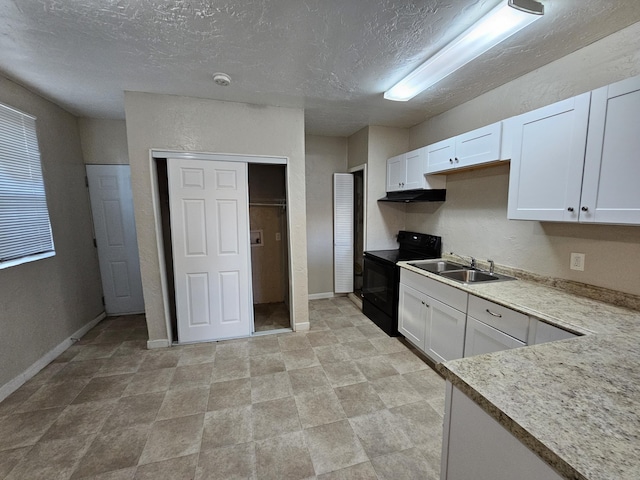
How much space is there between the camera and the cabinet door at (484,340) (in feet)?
5.49

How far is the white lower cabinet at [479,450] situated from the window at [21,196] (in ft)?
10.5

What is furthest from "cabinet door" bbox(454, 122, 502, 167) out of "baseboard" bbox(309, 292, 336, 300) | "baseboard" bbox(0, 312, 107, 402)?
"baseboard" bbox(0, 312, 107, 402)

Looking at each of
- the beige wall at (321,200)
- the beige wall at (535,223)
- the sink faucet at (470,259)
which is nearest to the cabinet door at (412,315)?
the sink faucet at (470,259)

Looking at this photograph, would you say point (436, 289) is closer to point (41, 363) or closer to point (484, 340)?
point (484, 340)

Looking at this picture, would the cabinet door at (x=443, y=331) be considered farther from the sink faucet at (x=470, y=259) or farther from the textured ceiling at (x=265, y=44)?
the textured ceiling at (x=265, y=44)

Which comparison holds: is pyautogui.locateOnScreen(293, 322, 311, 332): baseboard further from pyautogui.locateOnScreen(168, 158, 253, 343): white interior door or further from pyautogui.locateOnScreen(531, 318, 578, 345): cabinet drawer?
pyautogui.locateOnScreen(531, 318, 578, 345): cabinet drawer

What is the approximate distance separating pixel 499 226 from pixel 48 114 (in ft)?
15.1

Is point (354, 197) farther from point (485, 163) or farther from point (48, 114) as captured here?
point (48, 114)

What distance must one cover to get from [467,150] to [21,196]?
13.0 feet

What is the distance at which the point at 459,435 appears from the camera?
36.0 inches

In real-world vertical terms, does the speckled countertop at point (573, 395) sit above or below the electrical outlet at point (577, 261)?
below

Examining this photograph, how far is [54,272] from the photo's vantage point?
2.66 m

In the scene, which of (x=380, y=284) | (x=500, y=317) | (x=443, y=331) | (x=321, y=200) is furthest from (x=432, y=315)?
(x=321, y=200)

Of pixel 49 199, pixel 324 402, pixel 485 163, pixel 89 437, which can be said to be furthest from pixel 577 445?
pixel 49 199
